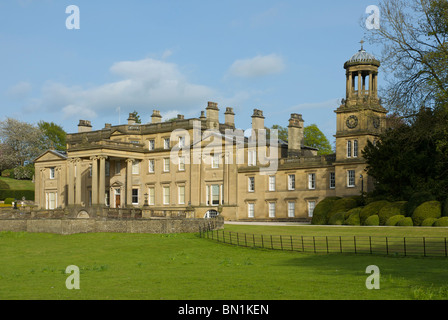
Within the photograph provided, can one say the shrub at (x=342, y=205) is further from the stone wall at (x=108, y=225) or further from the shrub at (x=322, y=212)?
the stone wall at (x=108, y=225)

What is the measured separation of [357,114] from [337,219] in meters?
11.2

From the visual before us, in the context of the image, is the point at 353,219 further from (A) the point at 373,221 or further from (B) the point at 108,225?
(B) the point at 108,225

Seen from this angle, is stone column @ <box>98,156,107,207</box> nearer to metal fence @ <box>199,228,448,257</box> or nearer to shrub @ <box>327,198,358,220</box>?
shrub @ <box>327,198,358,220</box>

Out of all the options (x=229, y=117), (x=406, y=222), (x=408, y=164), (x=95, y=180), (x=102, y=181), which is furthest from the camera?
(x=229, y=117)

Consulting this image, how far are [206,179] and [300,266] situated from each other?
41980 mm

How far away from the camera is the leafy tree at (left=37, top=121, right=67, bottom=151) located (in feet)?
386

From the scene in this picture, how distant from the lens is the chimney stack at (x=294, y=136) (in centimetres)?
6794

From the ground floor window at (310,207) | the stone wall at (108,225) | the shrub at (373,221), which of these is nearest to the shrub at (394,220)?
the shrub at (373,221)

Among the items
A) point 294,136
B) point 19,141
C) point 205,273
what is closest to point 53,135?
point 19,141

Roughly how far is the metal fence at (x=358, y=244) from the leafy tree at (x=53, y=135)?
8040 centimetres

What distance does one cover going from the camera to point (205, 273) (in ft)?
87.0

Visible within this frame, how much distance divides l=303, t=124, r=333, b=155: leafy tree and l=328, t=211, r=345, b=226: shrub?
42.3 m

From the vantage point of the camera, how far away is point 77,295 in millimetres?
19938
